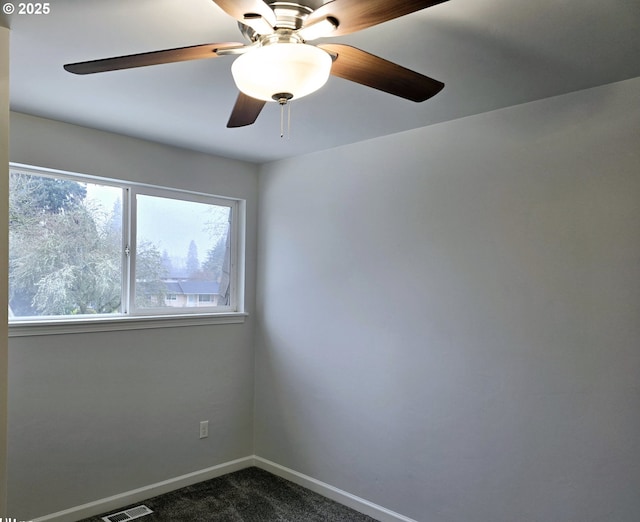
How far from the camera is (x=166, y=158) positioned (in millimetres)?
3344

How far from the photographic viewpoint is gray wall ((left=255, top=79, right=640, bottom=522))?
7.15 ft

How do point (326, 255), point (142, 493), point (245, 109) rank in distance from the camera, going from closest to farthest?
point (245, 109) < point (142, 493) < point (326, 255)

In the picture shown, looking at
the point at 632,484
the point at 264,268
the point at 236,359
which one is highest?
the point at 264,268

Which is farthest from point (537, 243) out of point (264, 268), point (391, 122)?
point (264, 268)

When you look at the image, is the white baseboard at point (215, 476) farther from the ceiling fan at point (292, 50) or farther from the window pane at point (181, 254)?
the ceiling fan at point (292, 50)

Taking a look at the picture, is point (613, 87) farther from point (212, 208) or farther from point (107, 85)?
point (212, 208)

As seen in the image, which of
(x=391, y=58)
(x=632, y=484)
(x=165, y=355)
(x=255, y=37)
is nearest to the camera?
(x=255, y=37)

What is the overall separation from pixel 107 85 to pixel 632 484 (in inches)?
115

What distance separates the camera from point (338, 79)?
2.17 meters

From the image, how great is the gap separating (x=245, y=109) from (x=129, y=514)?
8.40 feet

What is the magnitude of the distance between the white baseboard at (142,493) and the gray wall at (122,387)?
0.12ft

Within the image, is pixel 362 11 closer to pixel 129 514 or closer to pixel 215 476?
pixel 129 514

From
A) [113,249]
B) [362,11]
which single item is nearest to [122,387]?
[113,249]

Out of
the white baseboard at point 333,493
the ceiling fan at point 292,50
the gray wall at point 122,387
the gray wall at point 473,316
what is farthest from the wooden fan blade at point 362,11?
the white baseboard at point 333,493
